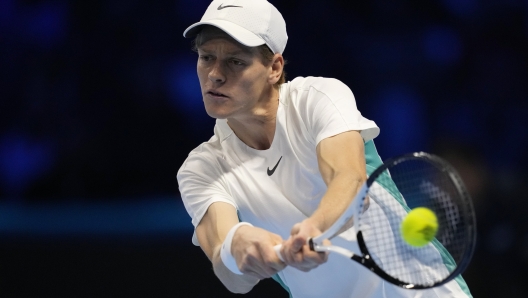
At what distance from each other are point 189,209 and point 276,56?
77cm

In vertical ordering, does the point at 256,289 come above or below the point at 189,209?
below

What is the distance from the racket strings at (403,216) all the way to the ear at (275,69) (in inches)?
24.9

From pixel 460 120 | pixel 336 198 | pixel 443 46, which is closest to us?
pixel 336 198

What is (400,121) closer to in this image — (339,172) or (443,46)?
(443,46)

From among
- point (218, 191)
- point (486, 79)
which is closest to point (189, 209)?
point (218, 191)

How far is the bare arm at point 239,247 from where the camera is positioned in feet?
8.06

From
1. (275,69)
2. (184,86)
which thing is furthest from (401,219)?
(184,86)

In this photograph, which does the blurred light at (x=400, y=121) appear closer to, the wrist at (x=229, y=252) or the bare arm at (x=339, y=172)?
the bare arm at (x=339, y=172)

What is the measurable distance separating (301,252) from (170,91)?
402 centimetres

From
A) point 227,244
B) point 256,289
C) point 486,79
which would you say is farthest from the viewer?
point 486,79

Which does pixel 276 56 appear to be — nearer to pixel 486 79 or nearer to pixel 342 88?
pixel 342 88

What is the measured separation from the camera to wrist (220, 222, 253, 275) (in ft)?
8.81

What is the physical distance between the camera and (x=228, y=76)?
120 inches

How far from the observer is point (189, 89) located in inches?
245
